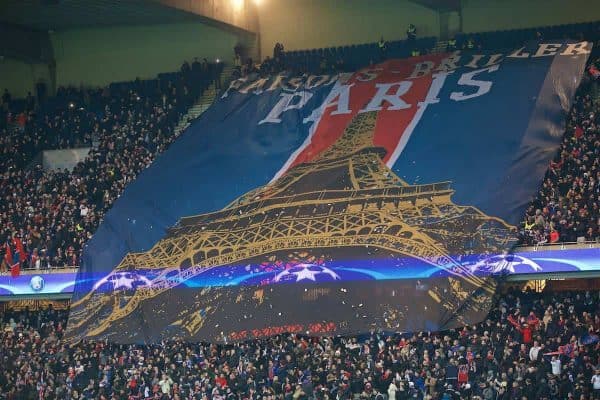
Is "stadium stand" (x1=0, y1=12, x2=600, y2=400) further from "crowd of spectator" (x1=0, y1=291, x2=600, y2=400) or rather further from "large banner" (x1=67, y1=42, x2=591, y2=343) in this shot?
"large banner" (x1=67, y1=42, x2=591, y2=343)

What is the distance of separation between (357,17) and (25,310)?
45.8ft

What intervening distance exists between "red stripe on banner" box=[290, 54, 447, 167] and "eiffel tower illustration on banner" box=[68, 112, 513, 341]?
0.41 metres

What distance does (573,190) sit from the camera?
26.2 m

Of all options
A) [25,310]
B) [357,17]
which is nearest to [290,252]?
[25,310]

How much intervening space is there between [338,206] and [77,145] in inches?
504

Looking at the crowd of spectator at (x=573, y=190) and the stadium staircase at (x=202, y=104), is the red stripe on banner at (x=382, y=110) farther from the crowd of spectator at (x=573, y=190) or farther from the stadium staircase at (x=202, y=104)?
the stadium staircase at (x=202, y=104)

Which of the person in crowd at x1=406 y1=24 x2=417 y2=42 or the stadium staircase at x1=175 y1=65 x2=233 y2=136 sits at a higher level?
the person in crowd at x1=406 y1=24 x2=417 y2=42

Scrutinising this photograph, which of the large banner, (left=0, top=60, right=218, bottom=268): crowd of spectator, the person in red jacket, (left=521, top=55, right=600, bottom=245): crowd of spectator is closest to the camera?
the person in red jacket

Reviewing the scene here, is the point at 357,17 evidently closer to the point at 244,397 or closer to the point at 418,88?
the point at 418,88

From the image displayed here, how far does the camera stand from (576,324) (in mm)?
23344

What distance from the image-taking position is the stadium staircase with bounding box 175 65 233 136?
3628cm

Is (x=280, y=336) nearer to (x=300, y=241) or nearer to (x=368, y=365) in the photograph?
(x=300, y=241)

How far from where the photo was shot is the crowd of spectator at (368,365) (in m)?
22.9

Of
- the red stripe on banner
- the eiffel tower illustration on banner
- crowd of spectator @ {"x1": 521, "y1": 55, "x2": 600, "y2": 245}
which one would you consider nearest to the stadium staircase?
the red stripe on banner
